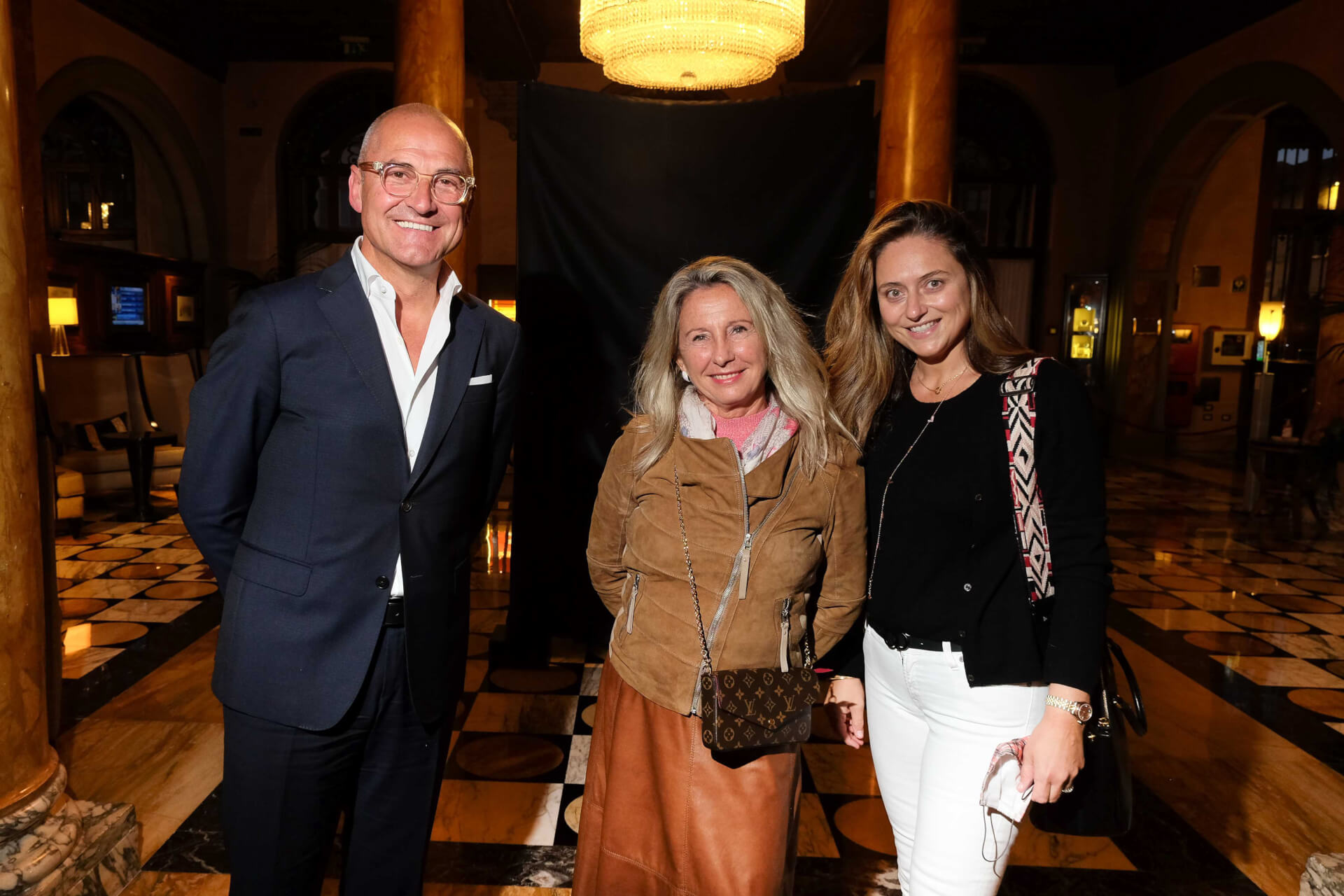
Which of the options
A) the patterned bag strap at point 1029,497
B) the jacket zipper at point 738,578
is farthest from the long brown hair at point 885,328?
the jacket zipper at point 738,578

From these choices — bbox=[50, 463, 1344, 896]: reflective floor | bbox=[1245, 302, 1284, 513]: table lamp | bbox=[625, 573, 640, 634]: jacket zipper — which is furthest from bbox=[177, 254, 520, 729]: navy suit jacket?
bbox=[1245, 302, 1284, 513]: table lamp

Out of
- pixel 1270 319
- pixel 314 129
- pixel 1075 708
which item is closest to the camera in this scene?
pixel 1075 708

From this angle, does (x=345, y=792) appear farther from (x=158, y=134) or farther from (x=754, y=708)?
(x=158, y=134)

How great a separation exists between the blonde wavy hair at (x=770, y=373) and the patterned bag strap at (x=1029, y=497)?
37cm

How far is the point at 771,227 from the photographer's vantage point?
333 centimetres

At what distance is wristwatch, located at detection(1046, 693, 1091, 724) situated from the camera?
1513mm

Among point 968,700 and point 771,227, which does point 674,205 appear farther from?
point 968,700

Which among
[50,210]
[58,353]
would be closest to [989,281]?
[58,353]

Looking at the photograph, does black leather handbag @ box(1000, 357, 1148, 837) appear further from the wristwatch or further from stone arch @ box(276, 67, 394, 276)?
stone arch @ box(276, 67, 394, 276)

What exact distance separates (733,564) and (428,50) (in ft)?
9.99

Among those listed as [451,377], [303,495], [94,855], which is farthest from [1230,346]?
[94,855]

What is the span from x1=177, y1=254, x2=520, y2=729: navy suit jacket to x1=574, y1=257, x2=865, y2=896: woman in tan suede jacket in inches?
18.2

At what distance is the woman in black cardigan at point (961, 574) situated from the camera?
60.5 inches

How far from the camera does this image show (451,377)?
70.0 inches
